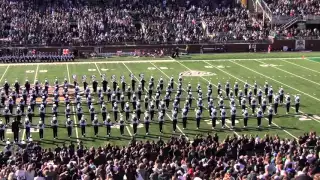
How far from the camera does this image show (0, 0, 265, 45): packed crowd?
48.8m

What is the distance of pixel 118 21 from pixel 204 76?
1886cm

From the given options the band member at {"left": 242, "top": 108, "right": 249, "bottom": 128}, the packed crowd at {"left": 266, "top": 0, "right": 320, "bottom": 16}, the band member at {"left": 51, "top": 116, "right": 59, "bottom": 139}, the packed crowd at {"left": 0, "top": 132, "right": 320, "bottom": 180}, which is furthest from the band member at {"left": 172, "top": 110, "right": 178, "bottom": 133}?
the packed crowd at {"left": 266, "top": 0, "right": 320, "bottom": 16}

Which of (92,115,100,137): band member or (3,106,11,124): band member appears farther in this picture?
(3,106,11,124): band member

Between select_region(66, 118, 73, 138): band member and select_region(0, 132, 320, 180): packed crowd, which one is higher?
select_region(0, 132, 320, 180): packed crowd

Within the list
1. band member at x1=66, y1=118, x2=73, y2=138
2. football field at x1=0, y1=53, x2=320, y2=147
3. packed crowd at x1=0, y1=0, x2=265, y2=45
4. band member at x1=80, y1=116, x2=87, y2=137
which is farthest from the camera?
packed crowd at x1=0, y1=0, x2=265, y2=45

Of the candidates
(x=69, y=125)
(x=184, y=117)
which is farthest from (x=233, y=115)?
(x=69, y=125)

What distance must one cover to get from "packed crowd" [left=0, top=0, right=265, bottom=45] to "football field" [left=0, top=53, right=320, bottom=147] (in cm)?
543

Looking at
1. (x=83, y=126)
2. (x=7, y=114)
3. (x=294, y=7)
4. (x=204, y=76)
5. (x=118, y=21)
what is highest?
(x=294, y=7)

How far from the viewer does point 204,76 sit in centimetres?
3566

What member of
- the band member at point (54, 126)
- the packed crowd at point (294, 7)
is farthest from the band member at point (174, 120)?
the packed crowd at point (294, 7)

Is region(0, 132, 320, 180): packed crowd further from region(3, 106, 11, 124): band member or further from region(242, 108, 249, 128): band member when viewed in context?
region(242, 108, 249, 128): band member

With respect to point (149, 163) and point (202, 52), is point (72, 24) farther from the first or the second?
point (149, 163)

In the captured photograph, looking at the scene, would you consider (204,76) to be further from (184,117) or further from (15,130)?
(15,130)

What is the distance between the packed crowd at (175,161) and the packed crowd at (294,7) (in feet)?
129
